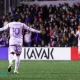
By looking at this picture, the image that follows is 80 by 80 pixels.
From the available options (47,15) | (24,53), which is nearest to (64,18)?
(47,15)

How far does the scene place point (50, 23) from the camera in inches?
1220

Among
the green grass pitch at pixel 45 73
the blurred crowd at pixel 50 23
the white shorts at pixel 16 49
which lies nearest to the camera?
the green grass pitch at pixel 45 73

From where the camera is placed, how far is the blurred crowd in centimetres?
2928

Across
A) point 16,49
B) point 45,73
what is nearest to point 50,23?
point 16,49

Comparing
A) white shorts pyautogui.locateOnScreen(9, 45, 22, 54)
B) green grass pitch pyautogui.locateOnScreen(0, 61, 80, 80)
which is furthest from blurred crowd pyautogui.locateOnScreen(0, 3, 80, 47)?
white shorts pyautogui.locateOnScreen(9, 45, 22, 54)

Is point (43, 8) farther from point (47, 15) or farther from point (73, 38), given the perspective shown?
point (73, 38)

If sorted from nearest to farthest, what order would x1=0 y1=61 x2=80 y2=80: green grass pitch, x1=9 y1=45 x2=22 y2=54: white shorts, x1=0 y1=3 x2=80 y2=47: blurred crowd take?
x1=0 y1=61 x2=80 y2=80: green grass pitch, x1=9 y1=45 x2=22 y2=54: white shorts, x1=0 y1=3 x2=80 y2=47: blurred crowd

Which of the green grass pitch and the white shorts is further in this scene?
the white shorts

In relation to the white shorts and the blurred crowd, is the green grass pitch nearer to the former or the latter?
the white shorts

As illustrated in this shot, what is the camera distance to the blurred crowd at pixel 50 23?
96.1 feet

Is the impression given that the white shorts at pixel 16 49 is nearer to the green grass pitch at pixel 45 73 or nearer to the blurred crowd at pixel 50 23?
the green grass pitch at pixel 45 73

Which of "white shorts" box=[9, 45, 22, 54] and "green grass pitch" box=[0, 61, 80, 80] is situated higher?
"white shorts" box=[9, 45, 22, 54]

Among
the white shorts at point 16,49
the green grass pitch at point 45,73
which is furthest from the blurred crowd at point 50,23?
the white shorts at point 16,49

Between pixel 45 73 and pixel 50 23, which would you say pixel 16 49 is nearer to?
pixel 45 73
